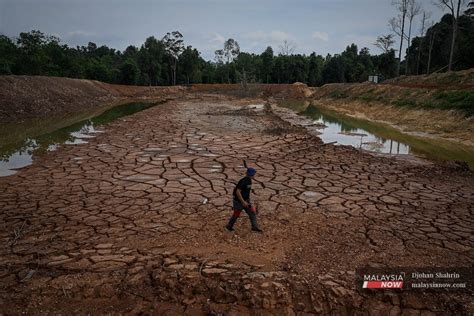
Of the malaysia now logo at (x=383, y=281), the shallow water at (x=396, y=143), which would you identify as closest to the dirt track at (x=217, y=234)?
the malaysia now logo at (x=383, y=281)

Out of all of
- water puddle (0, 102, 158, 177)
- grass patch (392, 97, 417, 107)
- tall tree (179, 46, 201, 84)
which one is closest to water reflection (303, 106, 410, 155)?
grass patch (392, 97, 417, 107)

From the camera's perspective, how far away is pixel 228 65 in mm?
62281

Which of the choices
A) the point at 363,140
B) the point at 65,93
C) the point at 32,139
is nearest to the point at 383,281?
the point at 363,140

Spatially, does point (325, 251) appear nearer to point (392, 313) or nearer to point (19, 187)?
point (392, 313)

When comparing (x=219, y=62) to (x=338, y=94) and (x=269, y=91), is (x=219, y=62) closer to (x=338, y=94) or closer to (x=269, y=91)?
(x=269, y=91)

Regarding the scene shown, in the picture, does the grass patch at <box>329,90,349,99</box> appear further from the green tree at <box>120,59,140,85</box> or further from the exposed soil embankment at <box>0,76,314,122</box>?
the green tree at <box>120,59,140,85</box>

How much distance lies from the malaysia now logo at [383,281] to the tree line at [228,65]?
28698 millimetres

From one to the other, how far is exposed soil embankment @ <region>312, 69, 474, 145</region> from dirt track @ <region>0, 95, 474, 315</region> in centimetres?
768

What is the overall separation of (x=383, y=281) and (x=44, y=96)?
2498cm

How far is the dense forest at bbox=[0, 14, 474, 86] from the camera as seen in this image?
103 ft

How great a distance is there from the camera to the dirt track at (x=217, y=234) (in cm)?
338

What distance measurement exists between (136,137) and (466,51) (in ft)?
100

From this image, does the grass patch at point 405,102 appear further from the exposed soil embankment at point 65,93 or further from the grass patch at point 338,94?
the exposed soil embankment at point 65,93

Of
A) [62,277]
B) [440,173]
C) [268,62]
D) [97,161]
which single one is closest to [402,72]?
[268,62]
